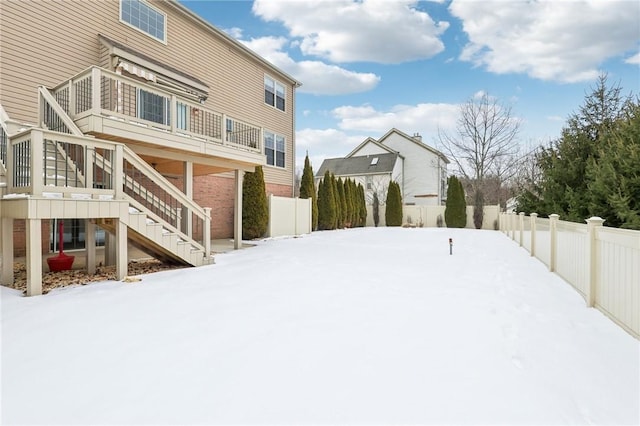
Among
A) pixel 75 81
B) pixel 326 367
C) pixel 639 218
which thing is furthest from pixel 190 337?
pixel 639 218

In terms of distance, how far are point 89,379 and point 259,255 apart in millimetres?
6515

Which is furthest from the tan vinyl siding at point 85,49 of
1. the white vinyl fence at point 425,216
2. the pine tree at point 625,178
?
the white vinyl fence at point 425,216

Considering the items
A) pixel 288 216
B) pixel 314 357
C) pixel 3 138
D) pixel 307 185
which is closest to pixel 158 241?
pixel 3 138

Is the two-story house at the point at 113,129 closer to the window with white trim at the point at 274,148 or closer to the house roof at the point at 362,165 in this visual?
the window with white trim at the point at 274,148

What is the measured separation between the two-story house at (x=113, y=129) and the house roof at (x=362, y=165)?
17.6 meters

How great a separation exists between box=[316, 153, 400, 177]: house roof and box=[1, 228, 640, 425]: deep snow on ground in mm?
24473

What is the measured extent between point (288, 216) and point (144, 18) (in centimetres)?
879

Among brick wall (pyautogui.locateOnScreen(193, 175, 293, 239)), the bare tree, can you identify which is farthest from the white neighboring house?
brick wall (pyautogui.locateOnScreen(193, 175, 293, 239))

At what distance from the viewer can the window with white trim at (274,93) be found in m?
15.5

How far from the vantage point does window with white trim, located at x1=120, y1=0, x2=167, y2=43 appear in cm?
969

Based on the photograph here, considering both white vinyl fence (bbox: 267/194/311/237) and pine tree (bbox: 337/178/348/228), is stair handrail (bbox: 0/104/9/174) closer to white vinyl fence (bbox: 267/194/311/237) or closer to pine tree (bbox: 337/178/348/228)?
white vinyl fence (bbox: 267/194/311/237)

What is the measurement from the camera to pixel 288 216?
14992 millimetres

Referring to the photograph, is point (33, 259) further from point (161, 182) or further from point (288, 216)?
point (288, 216)

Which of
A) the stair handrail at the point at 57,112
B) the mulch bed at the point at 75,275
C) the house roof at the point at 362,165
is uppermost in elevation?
the house roof at the point at 362,165
